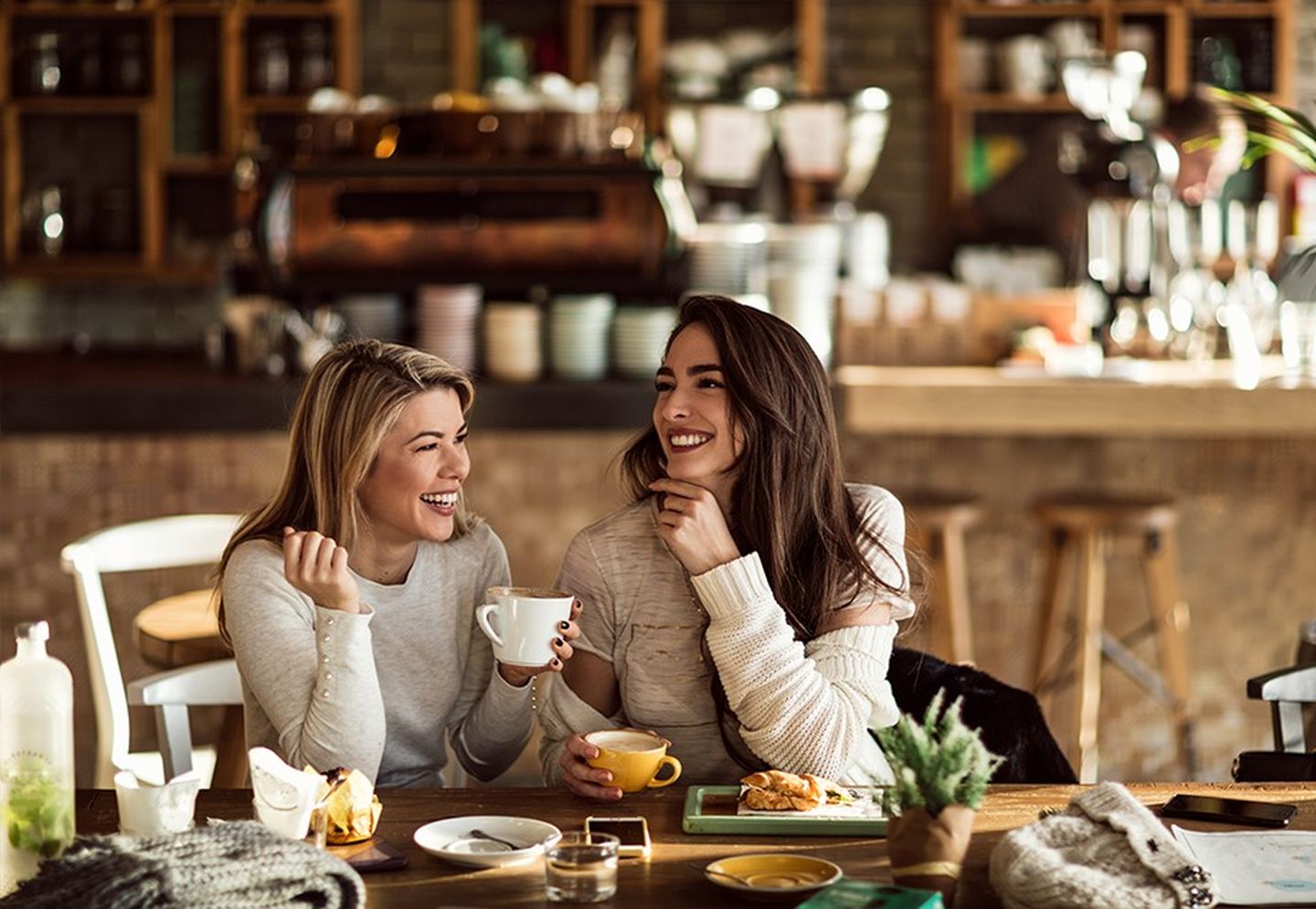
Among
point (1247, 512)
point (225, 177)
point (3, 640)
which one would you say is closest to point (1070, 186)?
point (1247, 512)

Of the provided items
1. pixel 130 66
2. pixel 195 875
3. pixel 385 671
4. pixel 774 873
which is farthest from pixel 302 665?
pixel 130 66

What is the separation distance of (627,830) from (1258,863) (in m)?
0.67

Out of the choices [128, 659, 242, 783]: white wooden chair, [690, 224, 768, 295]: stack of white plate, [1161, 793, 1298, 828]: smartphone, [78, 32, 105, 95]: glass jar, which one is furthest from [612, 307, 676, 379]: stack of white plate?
[78, 32, 105, 95]: glass jar

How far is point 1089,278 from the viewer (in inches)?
194

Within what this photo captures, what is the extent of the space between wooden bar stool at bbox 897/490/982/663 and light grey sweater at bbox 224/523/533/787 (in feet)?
6.58

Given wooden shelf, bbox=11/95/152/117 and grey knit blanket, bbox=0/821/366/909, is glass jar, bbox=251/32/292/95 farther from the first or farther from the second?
grey knit blanket, bbox=0/821/366/909

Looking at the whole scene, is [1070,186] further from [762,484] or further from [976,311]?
[762,484]

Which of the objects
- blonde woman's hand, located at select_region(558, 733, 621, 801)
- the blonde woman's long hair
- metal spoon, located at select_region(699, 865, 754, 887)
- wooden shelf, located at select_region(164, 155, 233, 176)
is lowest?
metal spoon, located at select_region(699, 865, 754, 887)

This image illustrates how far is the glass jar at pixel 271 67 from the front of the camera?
21.7ft

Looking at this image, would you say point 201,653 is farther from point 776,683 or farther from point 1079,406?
point 1079,406

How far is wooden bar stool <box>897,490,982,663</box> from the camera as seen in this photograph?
438 centimetres

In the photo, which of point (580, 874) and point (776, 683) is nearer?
point (580, 874)

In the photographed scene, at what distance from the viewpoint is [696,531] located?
2.28m

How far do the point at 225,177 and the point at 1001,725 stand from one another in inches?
199
